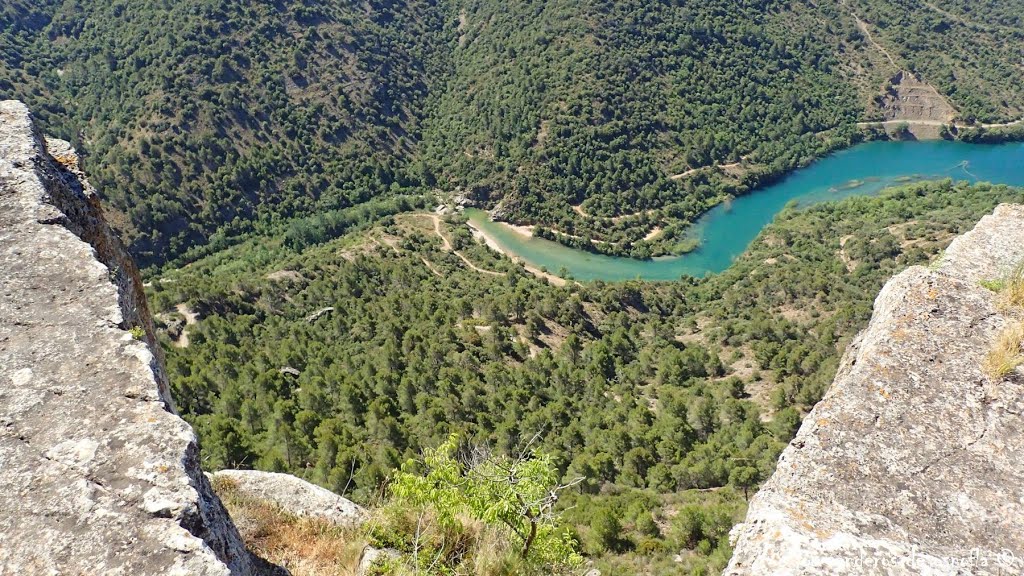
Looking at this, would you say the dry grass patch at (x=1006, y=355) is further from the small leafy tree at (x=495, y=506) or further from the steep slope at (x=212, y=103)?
the steep slope at (x=212, y=103)

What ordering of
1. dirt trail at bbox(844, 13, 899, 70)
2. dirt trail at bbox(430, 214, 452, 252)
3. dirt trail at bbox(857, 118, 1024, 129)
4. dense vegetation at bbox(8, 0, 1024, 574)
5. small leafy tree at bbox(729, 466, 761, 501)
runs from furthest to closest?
dirt trail at bbox(844, 13, 899, 70), dirt trail at bbox(857, 118, 1024, 129), dirt trail at bbox(430, 214, 452, 252), dense vegetation at bbox(8, 0, 1024, 574), small leafy tree at bbox(729, 466, 761, 501)

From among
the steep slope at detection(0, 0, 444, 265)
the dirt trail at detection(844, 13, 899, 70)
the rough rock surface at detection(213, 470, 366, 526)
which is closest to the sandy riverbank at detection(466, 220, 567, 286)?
the steep slope at detection(0, 0, 444, 265)

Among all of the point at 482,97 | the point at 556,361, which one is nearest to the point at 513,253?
the point at 556,361

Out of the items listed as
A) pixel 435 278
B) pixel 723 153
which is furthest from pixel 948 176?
pixel 435 278

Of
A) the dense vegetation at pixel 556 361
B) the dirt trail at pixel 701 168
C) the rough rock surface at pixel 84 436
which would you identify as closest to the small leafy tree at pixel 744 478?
the dense vegetation at pixel 556 361

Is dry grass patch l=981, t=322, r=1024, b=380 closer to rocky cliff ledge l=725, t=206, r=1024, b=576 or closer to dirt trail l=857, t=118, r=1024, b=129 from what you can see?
rocky cliff ledge l=725, t=206, r=1024, b=576

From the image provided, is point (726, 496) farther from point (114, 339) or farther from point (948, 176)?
point (948, 176)
